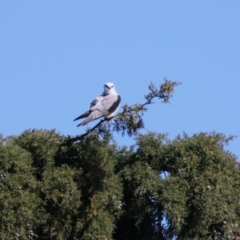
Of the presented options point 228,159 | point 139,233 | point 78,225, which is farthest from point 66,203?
point 228,159

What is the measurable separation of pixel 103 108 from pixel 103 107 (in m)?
0.03

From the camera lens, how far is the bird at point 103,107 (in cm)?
927

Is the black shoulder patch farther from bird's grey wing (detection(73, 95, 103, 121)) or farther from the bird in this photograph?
bird's grey wing (detection(73, 95, 103, 121))

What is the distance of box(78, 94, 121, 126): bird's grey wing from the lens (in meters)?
9.30

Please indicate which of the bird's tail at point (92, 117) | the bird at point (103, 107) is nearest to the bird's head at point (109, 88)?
the bird at point (103, 107)

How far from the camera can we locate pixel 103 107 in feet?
31.1

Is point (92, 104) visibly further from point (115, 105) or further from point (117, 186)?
point (117, 186)

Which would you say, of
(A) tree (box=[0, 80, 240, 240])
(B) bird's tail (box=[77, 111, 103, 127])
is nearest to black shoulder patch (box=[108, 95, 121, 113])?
(B) bird's tail (box=[77, 111, 103, 127])

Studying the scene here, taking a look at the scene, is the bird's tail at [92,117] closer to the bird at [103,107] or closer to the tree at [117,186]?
the bird at [103,107]

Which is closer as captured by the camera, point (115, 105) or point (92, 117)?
point (92, 117)

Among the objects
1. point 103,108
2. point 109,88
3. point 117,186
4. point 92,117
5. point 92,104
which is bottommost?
point 117,186

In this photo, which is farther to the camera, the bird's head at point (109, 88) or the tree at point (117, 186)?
the bird's head at point (109, 88)

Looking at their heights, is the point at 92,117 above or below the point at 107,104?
below

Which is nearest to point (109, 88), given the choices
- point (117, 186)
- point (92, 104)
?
point (92, 104)
